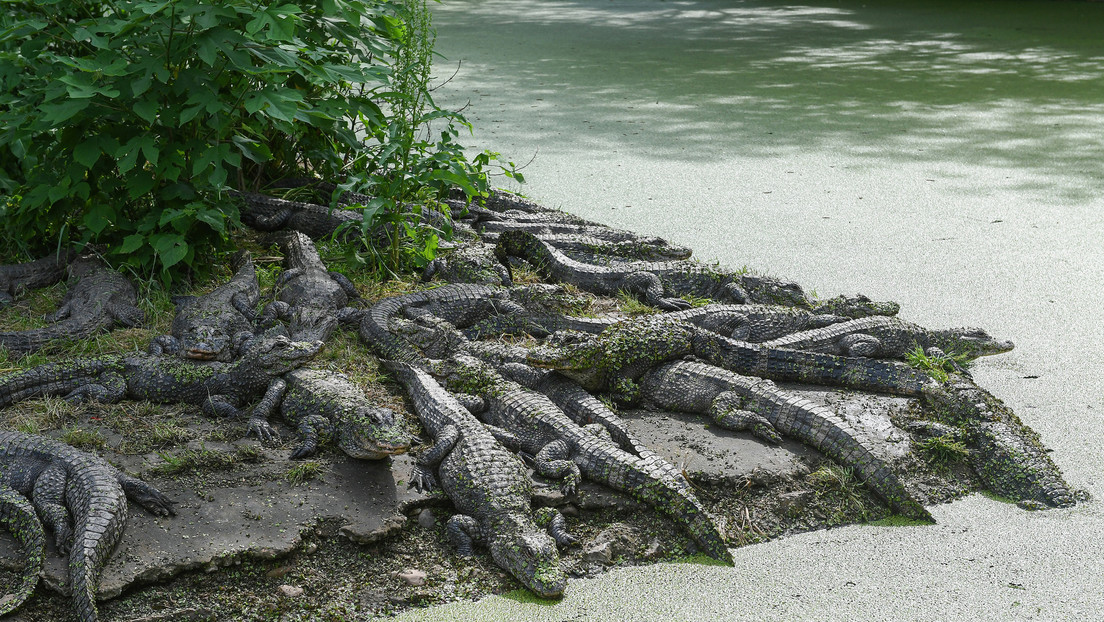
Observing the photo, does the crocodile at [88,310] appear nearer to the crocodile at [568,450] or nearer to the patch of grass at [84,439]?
the patch of grass at [84,439]

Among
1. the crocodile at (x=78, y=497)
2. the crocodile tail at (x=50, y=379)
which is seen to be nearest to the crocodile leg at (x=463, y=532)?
the crocodile at (x=78, y=497)

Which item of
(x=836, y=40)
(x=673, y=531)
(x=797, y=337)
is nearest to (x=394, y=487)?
(x=673, y=531)

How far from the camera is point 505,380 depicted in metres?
3.72

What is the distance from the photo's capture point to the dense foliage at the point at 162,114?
3.74 metres

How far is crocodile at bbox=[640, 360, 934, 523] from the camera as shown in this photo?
10.5 ft

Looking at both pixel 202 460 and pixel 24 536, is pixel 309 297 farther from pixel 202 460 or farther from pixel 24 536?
pixel 24 536

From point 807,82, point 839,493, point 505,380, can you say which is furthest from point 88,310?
point 807,82

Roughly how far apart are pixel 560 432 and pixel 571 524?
1.24ft

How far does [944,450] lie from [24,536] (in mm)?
3003

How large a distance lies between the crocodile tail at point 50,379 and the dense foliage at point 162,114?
0.65 meters

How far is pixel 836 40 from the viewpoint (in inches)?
483

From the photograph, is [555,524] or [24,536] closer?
[24,536]

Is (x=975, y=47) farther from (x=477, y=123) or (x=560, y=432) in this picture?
(x=560, y=432)

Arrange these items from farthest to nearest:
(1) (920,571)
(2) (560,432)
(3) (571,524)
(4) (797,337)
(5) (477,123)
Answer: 1. (5) (477,123)
2. (4) (797,337)
3. (2) (560,432)
4. (3) (571,524)
5. (1) (920,571)
